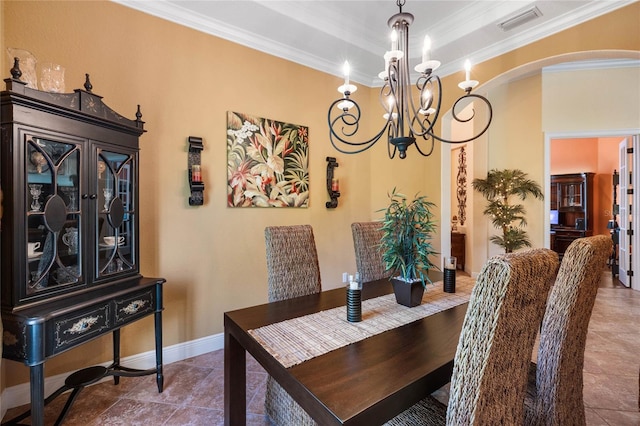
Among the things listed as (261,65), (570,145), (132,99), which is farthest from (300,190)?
(570,145)

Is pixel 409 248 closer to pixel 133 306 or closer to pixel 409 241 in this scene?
pixel 409 241

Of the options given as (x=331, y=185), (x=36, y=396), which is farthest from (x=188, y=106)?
(x=36, y=396)

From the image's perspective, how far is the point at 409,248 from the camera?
5.13ft

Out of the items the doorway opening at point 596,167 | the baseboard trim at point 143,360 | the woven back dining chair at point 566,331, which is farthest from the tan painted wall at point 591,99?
the baseboard trim at point 143,360

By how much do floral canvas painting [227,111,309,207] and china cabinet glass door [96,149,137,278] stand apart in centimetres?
84

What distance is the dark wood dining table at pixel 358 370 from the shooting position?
32.0 inches

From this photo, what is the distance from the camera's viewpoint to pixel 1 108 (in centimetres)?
137

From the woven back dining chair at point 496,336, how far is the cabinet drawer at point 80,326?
1.79 metres

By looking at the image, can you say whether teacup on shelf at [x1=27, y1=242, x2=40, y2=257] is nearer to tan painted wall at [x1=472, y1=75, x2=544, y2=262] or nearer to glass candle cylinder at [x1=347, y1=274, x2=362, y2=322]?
glass candle cylinder at [x1=347, y1=274, x2=362, y2=322]

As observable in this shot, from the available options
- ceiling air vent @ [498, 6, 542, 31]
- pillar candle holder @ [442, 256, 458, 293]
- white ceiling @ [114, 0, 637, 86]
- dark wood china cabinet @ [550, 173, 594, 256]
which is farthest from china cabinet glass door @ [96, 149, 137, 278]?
dark wood china cabinet @ [550, 173, 594, 256]

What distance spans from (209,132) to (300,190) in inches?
42.2

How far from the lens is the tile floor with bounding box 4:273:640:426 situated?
175 centimetres

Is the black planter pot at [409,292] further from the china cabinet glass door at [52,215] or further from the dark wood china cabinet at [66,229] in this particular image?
the china cabinet glass door at [52,215]

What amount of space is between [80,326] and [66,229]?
55 centimetres
